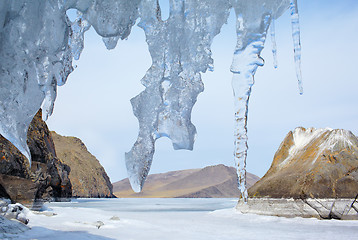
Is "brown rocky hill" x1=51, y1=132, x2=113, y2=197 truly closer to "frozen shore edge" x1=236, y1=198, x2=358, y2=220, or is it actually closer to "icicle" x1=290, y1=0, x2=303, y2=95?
"frozen shore edge" x1=236, y1=198, x2=358, y2=220

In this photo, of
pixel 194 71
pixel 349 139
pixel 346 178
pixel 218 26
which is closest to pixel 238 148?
pixel 194 71

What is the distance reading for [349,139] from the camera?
11.5 m

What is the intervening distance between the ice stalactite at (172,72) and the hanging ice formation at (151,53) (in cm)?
2

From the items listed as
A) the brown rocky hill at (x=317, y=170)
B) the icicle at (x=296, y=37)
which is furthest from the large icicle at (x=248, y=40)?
the brown rocky hill at (x=317, y=170)

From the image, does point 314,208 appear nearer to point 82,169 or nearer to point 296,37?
point 296,37

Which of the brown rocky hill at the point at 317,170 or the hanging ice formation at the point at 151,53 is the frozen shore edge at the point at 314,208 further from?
the hanging ice formation at the point at 151,53

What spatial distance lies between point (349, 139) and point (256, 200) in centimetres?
377

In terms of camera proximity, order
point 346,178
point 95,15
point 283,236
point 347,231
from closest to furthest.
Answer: point 95,15 < point 283,236 < point 347,231 < point 346,178

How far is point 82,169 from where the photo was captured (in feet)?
250

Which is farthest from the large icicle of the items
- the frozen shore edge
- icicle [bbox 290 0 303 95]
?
the frozen shore edge

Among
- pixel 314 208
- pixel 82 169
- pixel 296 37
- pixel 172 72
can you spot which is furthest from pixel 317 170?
pixel 82 169

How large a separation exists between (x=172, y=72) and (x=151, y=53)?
0.48m

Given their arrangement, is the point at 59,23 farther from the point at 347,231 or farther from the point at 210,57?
the point at 347,231

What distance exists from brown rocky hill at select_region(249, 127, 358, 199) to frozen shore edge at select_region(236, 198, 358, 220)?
0.52 feet
